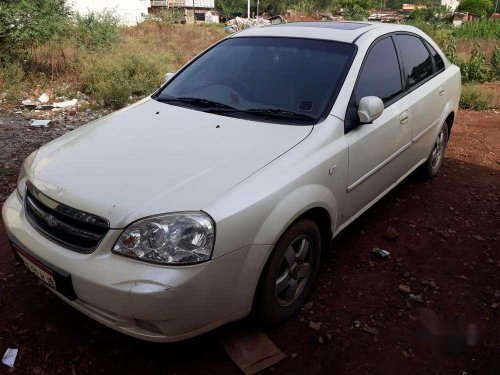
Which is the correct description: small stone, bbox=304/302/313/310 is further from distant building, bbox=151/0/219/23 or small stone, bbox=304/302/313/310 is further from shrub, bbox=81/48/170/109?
distant building, bbox=151/0/219/23

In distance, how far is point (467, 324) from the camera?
2461 mm

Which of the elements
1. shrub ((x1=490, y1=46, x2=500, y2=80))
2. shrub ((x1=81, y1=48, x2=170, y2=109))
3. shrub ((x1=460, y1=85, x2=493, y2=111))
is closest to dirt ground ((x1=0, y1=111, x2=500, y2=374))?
shrub ((x1=81, y1=48, x2=170, y2=109))

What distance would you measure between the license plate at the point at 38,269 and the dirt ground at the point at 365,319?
46cm

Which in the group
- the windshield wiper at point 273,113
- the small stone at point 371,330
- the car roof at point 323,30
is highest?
the car roof at point 323,30

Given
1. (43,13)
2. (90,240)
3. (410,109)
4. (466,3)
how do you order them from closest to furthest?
(90,240) → (410,109) → (43,13) → (466,3)

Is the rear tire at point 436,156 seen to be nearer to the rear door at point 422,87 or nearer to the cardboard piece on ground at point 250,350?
the rear door at point 422,87

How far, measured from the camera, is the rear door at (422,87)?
3.43 m

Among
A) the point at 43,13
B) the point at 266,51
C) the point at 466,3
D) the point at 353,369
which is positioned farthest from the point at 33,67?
the point at 466,3

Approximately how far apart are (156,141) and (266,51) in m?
1.16

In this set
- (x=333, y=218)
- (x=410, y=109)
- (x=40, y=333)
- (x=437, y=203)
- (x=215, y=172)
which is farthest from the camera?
(x=437, y=203)

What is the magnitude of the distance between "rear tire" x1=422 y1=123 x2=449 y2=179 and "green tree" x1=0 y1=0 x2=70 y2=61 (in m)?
7.75

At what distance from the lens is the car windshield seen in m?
2.60

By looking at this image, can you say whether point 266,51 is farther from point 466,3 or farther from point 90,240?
point 466,3

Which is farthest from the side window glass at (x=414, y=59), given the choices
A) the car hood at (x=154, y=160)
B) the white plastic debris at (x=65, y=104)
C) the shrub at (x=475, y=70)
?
the shrub at (x=475, y=70)
